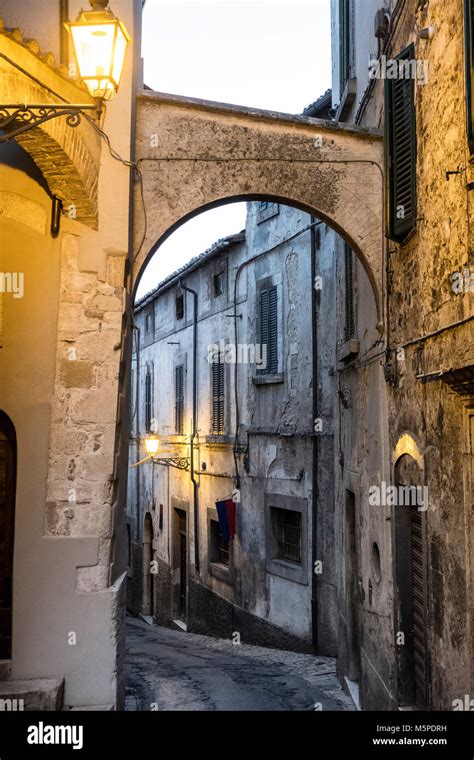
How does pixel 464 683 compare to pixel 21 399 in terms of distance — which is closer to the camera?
pixel 464 683

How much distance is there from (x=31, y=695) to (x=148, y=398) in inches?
716

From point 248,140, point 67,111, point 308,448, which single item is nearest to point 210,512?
point 308,448

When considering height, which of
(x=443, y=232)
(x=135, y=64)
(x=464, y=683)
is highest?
(x=135, y=64)

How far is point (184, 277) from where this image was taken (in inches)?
781

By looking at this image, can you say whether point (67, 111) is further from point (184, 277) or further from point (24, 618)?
point (184, 277)

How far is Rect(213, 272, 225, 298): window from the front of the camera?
17.1 m

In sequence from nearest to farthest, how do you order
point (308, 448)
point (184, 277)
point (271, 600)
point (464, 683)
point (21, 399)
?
1. point (464, 683)
2. point (21, 399)
3. point (308, 448)
4. point (271, 600)
5. point (184, 277)

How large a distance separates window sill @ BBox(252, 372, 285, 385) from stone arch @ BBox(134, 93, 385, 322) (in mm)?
6001

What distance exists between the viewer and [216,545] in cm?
1714

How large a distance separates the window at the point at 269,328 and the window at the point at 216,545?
155 inches

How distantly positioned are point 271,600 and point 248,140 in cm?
841

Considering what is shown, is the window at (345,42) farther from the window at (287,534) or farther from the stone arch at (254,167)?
the window at (287,534)

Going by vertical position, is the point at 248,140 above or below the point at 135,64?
below

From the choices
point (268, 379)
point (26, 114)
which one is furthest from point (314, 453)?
point (26, 114)
